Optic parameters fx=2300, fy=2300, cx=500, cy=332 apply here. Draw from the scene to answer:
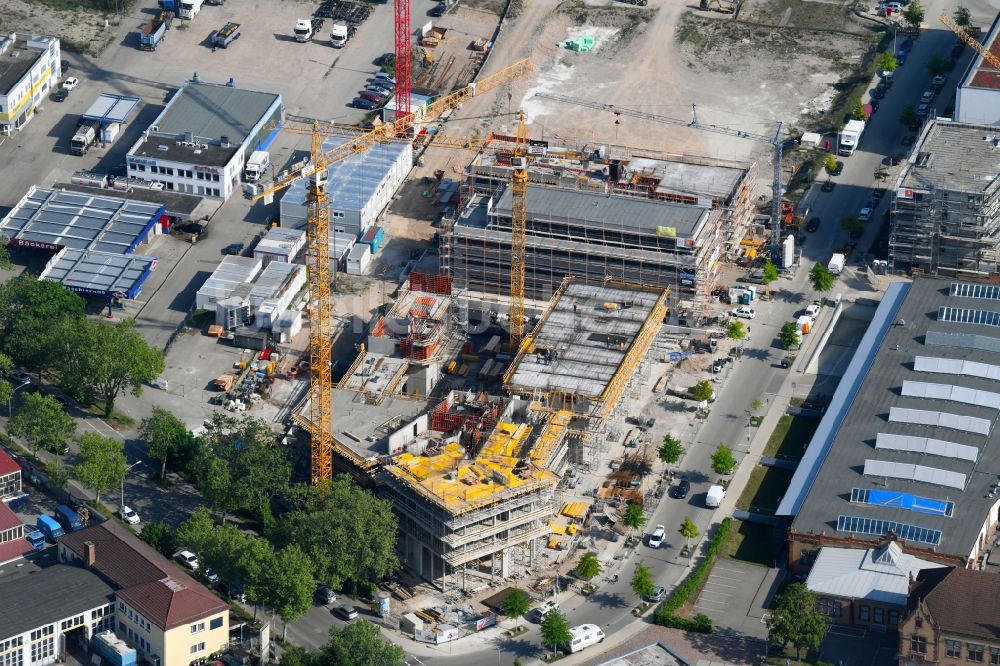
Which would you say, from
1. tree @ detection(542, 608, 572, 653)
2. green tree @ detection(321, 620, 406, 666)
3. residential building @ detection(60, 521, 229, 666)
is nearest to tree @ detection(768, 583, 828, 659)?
tree @ detection(542, 608, 572, 653)

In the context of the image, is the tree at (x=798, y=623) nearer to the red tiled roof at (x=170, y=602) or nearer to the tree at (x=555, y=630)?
the tree at (x=555, y=630)

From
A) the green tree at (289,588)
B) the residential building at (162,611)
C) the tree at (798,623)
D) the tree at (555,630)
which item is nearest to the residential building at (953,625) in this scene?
the tree at (798,623)

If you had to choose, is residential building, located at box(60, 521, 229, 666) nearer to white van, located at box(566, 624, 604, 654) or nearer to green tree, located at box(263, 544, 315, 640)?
green tree, located at box(263, 544, 315, 640)

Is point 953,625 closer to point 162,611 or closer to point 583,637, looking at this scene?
point 583,637

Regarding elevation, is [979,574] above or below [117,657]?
above

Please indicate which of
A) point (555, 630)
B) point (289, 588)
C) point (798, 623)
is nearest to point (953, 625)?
point (798, 623)

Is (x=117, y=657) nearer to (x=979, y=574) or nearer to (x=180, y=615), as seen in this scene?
(x=180, y=615)

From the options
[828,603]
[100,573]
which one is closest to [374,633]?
[100,573]
